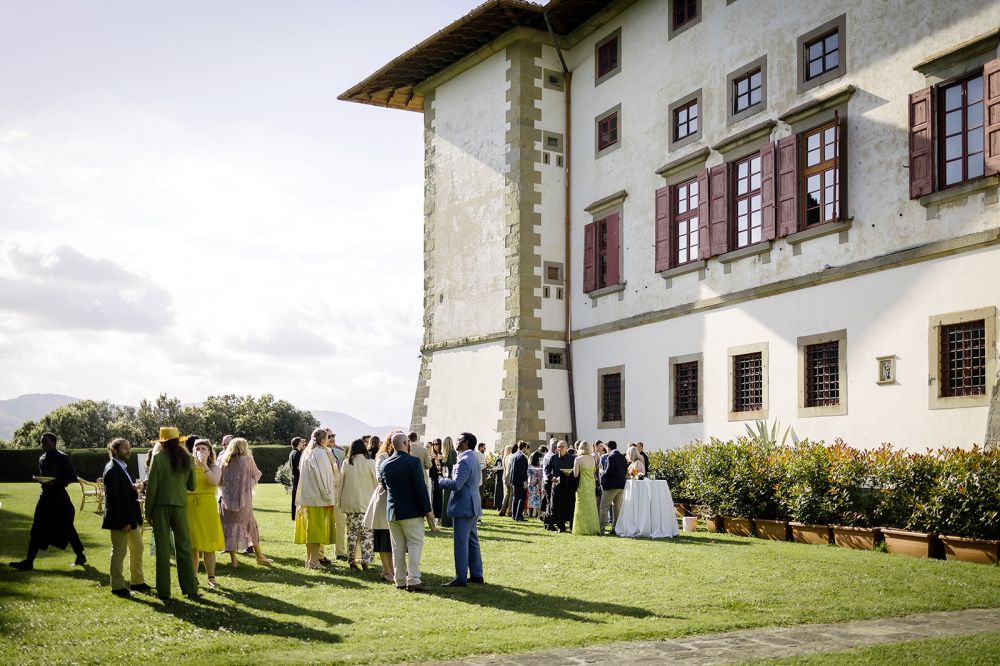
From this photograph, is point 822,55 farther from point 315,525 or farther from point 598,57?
point 315,525

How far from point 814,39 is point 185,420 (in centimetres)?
6572

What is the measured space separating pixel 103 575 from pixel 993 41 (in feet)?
50.5

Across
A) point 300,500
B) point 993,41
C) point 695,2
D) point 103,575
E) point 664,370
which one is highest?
point 695,2

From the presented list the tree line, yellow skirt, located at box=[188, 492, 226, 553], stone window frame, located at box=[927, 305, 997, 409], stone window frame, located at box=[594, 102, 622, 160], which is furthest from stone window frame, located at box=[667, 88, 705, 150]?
the tree line

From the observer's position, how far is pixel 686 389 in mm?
23219

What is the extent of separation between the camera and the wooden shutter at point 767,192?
20359 mm

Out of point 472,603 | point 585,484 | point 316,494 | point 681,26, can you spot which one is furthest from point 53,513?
point 681,26

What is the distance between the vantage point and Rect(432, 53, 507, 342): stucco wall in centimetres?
2855

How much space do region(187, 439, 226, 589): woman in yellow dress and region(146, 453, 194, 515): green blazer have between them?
0.67 meters

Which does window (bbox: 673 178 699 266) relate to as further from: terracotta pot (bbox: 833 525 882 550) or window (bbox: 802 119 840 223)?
terracotta pot (bbox: 833 525 882 550)

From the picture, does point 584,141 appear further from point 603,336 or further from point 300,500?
point 300,500

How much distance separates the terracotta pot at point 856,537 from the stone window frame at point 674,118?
10.3 metres

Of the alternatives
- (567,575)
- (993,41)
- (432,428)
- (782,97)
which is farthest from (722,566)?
(432,428)

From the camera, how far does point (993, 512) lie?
13680 mm
